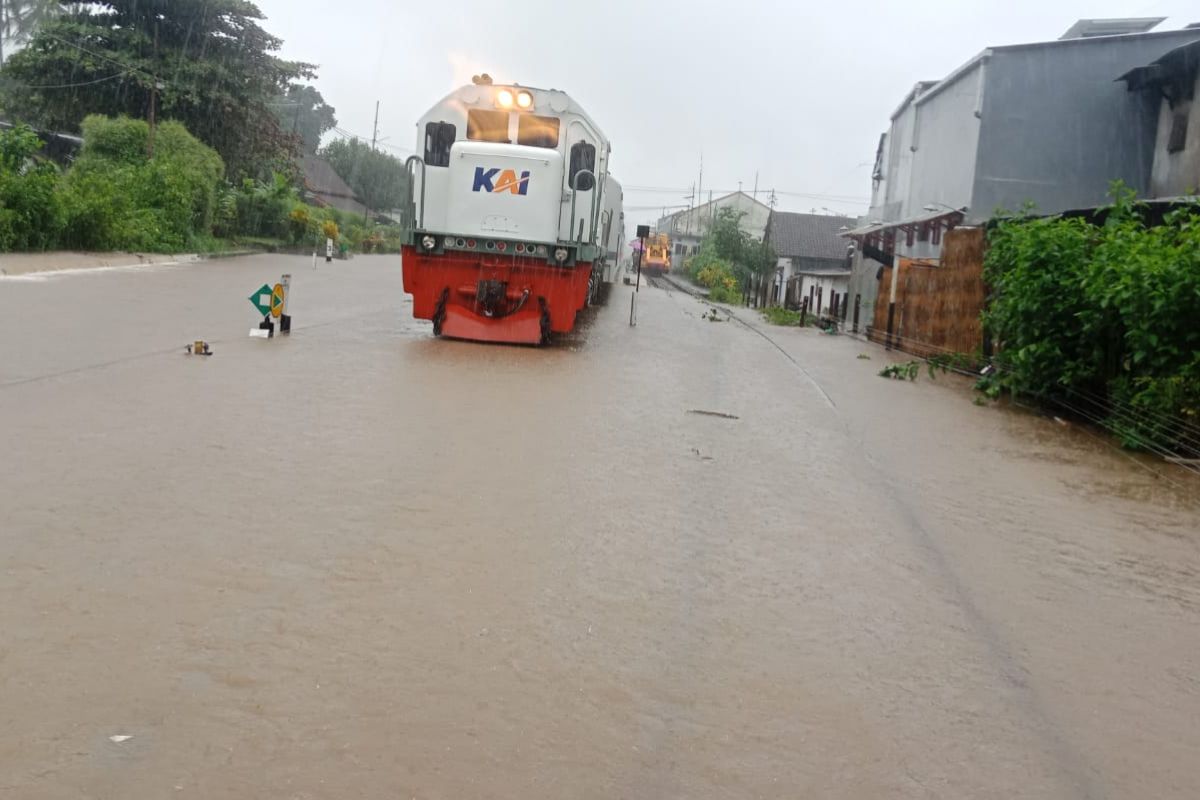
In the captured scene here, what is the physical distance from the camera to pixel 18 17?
229ft

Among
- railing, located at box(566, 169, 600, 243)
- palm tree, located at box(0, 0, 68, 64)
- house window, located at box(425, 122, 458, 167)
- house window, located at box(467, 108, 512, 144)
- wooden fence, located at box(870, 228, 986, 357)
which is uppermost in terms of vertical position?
palm tree, located at box(0, 0, 68, 64)

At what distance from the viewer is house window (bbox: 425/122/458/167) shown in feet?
53.7

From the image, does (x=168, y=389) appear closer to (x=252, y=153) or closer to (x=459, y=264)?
(x=459, y=264)

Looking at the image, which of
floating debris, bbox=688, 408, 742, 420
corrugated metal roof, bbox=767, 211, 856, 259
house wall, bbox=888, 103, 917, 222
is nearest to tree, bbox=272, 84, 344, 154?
corrugated metal roof, bbox=767, 211, 856, 259

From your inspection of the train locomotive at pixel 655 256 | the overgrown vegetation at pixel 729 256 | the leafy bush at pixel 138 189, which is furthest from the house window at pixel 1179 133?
the train locomotive at pixel 655 256

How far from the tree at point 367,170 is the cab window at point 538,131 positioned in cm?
8155

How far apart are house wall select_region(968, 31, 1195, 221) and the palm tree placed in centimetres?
5771

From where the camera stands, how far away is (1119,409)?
41.7 feet

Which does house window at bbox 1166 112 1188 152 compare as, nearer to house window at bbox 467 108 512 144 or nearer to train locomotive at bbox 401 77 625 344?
train locomotive at bbox 401 77 625 344

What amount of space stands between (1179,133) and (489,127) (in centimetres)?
1769

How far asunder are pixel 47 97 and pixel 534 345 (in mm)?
34596

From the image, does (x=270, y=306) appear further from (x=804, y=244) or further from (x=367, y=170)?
(x=367, y=170)

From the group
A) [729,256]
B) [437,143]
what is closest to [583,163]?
[437,143]

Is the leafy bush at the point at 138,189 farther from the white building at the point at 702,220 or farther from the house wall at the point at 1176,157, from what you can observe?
the white building at the point at 702,220
